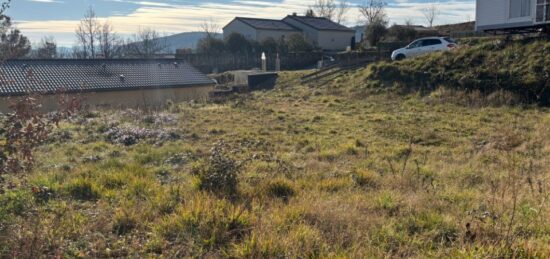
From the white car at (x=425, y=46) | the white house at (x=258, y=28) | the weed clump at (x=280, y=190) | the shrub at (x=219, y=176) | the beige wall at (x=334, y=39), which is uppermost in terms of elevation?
the white house at (x=258, y=28)

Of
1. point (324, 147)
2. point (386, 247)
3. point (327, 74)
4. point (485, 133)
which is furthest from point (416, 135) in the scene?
point (327, 74)

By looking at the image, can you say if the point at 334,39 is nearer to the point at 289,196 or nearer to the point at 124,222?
the point at 289,196

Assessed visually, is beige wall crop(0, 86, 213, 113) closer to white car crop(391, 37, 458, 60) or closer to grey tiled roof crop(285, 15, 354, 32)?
white car crop(391, 37, 458, 60)

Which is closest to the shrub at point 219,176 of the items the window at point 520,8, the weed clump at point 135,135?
the weed clump at point 135,135

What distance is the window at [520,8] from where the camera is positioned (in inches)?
699

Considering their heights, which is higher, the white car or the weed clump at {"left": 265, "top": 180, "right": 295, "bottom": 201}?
the white car

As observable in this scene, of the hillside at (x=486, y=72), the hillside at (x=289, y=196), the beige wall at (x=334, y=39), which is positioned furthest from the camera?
the beige wall at (x=334, y=39)

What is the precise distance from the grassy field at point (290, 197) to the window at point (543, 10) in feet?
29.6

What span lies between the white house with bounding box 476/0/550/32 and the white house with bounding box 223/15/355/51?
2880 centimetres

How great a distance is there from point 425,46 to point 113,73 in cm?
2183

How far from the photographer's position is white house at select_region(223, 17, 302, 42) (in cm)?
4897

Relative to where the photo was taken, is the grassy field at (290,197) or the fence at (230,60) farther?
the fence at (230,60)

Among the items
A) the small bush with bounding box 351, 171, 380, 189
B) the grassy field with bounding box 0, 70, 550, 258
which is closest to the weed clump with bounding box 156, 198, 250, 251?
the grassy field with bounding box 0, 70, 550, 258

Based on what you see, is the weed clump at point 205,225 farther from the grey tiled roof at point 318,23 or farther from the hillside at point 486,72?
the grey tiled roof at point 318,23
